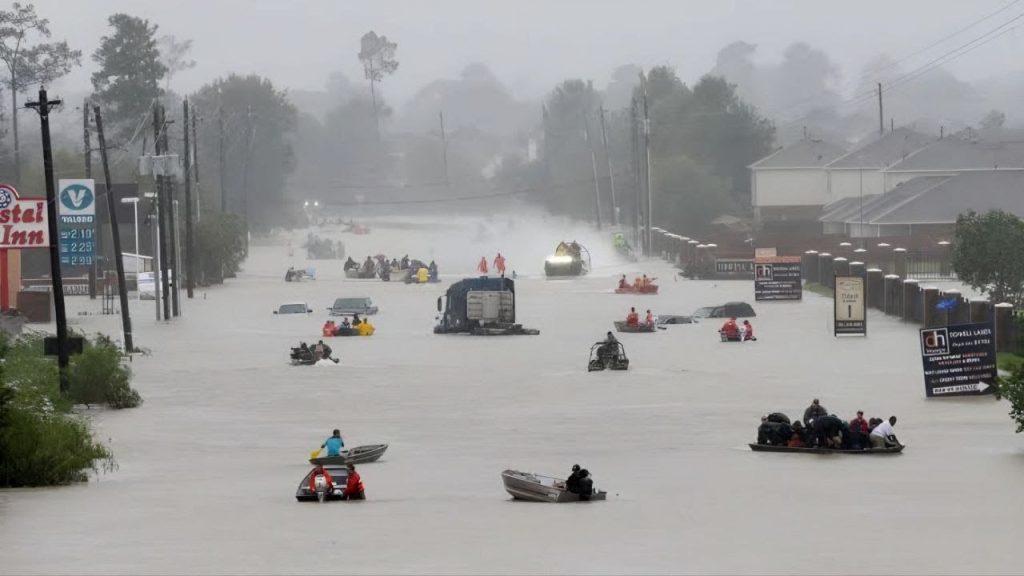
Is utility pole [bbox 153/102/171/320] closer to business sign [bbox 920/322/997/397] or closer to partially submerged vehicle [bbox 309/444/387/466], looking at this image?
business sign [bbox 920/322/997/397]

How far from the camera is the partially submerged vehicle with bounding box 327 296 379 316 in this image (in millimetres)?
93438

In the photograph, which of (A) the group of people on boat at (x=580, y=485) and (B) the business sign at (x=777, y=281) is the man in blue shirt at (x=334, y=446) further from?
(B) the business sign at (x=777, y=281)

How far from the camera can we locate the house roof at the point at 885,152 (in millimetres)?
148325

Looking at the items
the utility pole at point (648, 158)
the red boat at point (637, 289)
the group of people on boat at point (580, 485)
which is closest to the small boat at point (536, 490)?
the group of people on boat at point (580, 485)

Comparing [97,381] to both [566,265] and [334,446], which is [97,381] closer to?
[334,446]

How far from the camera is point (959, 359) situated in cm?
5331

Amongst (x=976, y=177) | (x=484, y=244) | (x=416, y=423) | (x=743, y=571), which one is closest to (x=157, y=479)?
(x=416, y=423)

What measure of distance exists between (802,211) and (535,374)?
91125 millimetres

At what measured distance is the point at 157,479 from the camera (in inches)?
1575

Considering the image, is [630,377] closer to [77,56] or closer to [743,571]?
[743,571]

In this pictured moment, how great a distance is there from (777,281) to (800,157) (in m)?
61.1

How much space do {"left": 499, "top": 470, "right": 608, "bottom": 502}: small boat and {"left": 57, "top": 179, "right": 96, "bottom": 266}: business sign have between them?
40427 mm

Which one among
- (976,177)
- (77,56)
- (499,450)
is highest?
(77,56)

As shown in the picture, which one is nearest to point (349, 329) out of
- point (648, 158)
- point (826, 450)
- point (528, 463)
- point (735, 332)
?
point (735, 332)
